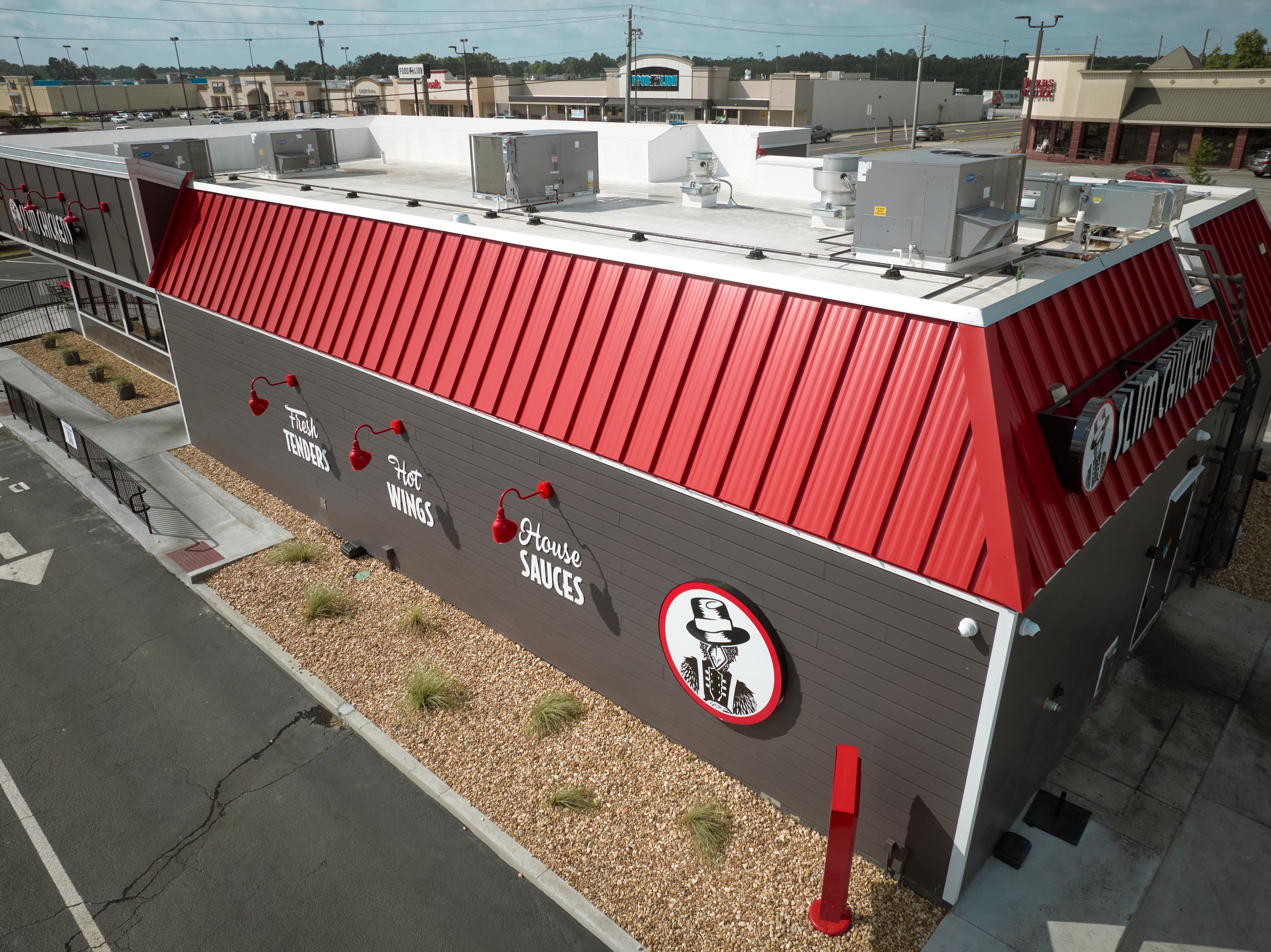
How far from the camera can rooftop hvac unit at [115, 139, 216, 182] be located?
66.6 feet

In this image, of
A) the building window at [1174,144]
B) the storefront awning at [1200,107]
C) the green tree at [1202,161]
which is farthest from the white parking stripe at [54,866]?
the storefront awning at [1200,107]

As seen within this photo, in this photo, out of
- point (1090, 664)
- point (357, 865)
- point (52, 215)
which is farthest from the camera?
point (52, 215)

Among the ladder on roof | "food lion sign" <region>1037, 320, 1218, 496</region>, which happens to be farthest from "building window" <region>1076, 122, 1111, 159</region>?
"food lion sign" <region>1037, 320, 1218, 496</region>

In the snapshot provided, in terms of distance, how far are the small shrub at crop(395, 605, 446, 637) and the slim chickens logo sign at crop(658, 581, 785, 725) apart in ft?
15.8

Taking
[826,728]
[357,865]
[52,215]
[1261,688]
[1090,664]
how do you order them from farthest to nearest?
[52,215] → [1261,688] → [1090,664] → [357,865] → [826,728]

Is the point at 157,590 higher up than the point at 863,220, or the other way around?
the point at 863,220

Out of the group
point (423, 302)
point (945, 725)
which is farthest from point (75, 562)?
point (945, 725)

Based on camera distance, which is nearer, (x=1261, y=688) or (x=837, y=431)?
(x=837, y=431)

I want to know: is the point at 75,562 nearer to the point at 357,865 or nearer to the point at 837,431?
the point at 357,865

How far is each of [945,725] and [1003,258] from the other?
5720mm

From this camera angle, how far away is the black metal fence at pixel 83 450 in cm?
1750

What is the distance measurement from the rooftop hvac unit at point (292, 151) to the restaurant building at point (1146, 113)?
50.2m

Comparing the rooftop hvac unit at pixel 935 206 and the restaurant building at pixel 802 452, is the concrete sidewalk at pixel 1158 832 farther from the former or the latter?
the rooftop hvac unit at pixel 935 206

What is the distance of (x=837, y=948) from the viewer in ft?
27.7
